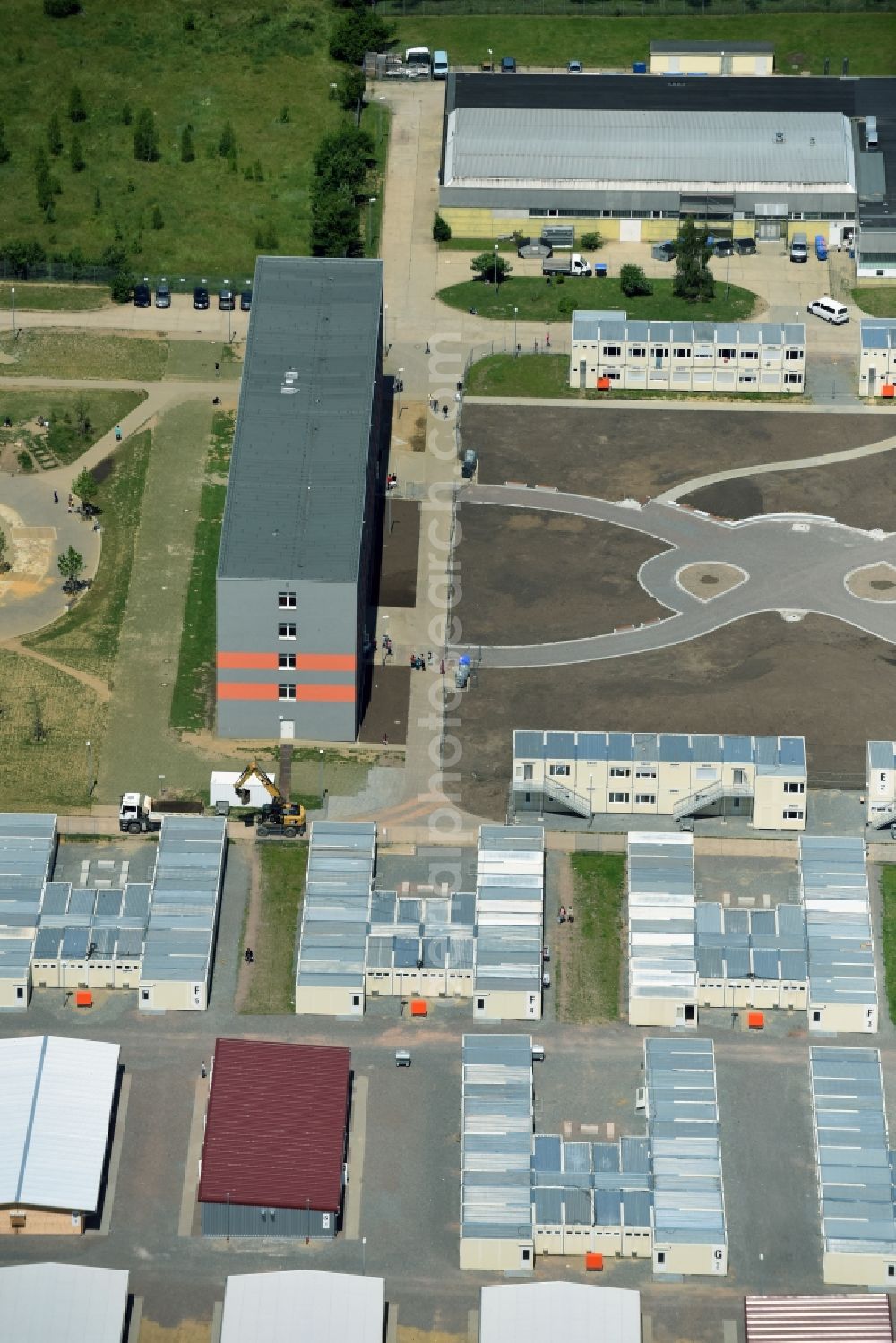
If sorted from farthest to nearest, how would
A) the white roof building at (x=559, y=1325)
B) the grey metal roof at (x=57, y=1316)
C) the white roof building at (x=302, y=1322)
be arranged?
the white roof building at (x=559, y=1325) → the white roof building at (x=302, y=1322) → the grey metal roof at (x=57, y=1316)

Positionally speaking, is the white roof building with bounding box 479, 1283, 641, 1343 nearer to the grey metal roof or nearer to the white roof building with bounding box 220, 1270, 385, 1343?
the white roof building with bounding box 220, 1270, 385, 1343

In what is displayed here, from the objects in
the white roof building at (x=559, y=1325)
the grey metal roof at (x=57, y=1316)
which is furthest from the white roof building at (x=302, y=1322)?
the white roof building at (x=559, y=1325)

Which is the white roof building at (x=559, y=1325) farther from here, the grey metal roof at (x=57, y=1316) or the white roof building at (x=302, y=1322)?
the grey metal roof at (x=57, y=1316)

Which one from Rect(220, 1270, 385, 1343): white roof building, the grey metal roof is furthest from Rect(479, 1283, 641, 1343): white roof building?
the grey metal roof

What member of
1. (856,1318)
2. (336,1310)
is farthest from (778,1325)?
(336,1310)

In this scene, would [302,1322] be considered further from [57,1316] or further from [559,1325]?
[559,1325]

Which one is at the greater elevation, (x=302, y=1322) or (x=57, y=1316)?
(x=302, y=1322)

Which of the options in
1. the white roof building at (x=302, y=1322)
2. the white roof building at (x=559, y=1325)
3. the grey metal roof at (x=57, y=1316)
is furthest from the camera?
the white roof building at (x=559, y=1325)

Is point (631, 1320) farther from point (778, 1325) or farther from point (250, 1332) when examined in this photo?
point (250, 1332)

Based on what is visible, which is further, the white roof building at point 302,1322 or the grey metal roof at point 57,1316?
the white roof building at point 302,1322

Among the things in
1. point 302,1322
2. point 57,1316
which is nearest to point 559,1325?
point 302,1322
